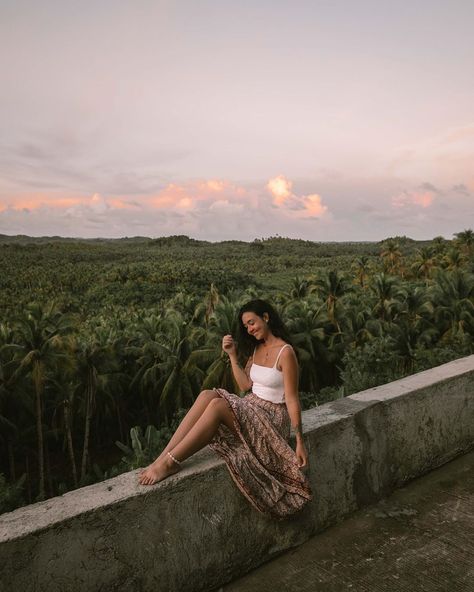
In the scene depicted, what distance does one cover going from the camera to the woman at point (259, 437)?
283cm

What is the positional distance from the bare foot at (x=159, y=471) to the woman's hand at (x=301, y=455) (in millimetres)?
704

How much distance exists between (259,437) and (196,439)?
1.34ft

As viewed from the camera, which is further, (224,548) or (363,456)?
(363,456)

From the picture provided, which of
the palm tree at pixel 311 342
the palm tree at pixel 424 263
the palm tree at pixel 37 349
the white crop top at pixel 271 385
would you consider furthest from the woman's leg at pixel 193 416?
the palm tree at pixel 424 263

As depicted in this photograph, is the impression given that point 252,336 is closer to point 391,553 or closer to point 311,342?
point 391,553

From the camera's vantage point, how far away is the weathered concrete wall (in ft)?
7.55

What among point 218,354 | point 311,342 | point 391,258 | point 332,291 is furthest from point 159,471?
point 391,258

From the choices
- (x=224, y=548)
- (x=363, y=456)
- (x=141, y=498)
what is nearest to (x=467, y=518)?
(x=363, y=456)

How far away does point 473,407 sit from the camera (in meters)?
4.09

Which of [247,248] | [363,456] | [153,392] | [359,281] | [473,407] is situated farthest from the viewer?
[247,248]

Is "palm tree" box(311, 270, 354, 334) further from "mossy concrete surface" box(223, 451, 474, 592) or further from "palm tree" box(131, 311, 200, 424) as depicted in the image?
"mossy concrete surface" box(223, 451, 474, 592)

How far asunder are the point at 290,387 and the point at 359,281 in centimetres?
4752

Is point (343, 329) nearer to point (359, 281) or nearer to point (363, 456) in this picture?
point (359, 281)

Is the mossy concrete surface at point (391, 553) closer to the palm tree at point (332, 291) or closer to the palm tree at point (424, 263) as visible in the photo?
the palm tree at point (332, 291)
